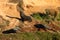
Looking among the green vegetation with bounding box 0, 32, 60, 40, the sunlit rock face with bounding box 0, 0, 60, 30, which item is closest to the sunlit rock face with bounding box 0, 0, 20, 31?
the sunlit rock face with bounding box 0, 0, 60, 30

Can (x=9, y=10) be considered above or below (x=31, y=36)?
below

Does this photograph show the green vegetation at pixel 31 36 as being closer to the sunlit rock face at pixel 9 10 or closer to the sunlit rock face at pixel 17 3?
the sunlit rock face at pixel 17 3

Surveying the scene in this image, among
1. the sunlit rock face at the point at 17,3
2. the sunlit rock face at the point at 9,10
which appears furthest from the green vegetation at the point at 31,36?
the sunlit rock face at the point at 9,10

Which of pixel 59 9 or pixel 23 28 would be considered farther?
pixel 59 9

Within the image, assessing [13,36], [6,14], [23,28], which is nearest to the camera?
[13,36]

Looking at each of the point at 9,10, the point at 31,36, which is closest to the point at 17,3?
the point at 9,10

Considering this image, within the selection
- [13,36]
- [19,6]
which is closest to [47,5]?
[19,6]

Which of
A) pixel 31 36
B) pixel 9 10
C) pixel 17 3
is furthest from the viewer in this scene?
pixel 17 3

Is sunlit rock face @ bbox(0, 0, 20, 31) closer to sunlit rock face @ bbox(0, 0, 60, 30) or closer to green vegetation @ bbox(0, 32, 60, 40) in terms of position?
sunlit rock face @ bbox(0, 0, 60, 30)

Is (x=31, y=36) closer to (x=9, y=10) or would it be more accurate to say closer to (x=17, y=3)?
(x=9, y=10)

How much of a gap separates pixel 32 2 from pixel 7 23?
6.25ft

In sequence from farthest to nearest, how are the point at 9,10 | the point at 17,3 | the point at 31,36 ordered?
the point at 17,3 → the point at 9,10 → the point at 31,36

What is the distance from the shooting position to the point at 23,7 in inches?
552

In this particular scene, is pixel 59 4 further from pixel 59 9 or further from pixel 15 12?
pixel 15 12
